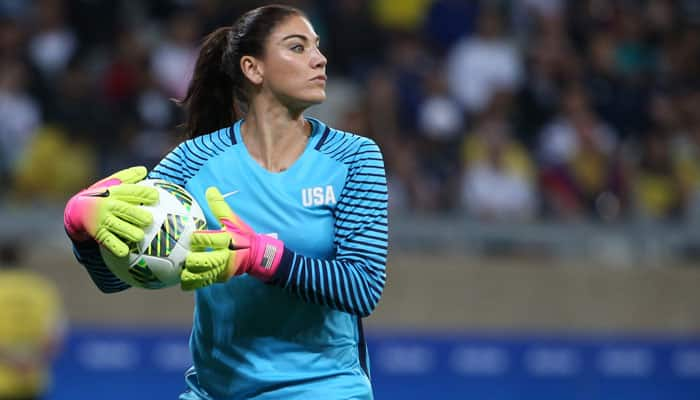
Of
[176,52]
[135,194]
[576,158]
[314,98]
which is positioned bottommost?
[135,194]

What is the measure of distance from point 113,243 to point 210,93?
84cm

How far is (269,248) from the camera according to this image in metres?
3.13

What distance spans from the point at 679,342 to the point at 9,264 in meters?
4.90

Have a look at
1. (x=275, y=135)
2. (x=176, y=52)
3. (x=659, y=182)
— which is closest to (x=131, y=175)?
(x=275, y=135)

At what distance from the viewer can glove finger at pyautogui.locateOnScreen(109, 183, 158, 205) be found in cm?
312

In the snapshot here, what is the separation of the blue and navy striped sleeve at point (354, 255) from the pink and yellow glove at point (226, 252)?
45 millimetres

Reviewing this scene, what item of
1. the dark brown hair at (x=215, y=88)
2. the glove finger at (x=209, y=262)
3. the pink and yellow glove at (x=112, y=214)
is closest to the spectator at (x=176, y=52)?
the dark brown hair at (x=215, y=88)

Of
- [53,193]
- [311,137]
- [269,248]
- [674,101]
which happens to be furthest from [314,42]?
[674,101]

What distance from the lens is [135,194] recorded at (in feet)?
10.2

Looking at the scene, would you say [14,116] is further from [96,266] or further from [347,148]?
[347,148]

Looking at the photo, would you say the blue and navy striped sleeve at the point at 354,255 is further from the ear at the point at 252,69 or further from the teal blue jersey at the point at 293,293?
the ear at the point at 252,69

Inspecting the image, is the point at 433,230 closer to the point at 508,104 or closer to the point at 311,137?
the point at 508,104

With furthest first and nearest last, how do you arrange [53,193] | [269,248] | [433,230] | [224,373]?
[433,230] < [53,193] < [224,373] < [269,248]

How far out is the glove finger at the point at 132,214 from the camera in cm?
307
